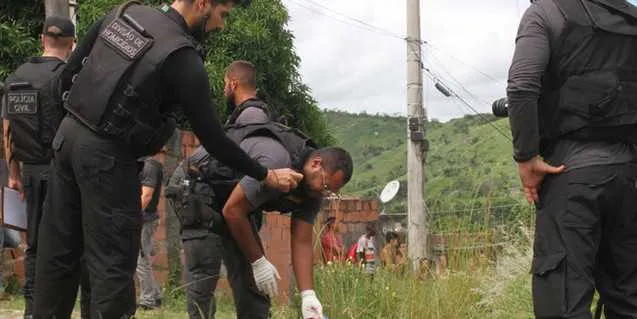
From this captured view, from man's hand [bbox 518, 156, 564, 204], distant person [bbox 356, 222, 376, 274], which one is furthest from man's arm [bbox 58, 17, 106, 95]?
distant person [bbox 356, 222, 376, 274]

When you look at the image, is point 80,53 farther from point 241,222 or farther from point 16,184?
point 16,184

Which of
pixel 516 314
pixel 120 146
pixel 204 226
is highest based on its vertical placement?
pixel 120 146

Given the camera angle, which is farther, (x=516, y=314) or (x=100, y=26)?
(x=516, y=314)

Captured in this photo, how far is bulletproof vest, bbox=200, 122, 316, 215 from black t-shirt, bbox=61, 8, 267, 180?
22.9 inches

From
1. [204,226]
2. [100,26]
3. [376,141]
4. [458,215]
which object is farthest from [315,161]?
[376,141]

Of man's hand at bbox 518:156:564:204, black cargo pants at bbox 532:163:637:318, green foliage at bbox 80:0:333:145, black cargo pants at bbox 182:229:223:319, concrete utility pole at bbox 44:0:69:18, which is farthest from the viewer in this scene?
green foliage at bbox 80:0:333:145

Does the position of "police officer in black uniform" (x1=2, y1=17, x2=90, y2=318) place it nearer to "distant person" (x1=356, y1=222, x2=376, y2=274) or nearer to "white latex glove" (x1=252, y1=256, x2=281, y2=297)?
"white latex glove" (x1=252, y1=256, x2=281, y2=297)

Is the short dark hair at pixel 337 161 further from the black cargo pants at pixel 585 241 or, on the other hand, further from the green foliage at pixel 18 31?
the green foliage at pixel 18 31

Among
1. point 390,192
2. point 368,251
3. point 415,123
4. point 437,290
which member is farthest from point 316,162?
point 415,123

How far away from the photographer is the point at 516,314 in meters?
5.98

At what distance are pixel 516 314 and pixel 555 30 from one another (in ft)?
9.53

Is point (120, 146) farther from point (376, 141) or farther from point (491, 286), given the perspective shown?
point (376, 141)

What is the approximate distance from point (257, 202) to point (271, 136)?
1.26 ft

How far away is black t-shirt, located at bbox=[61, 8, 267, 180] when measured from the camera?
3287mm
